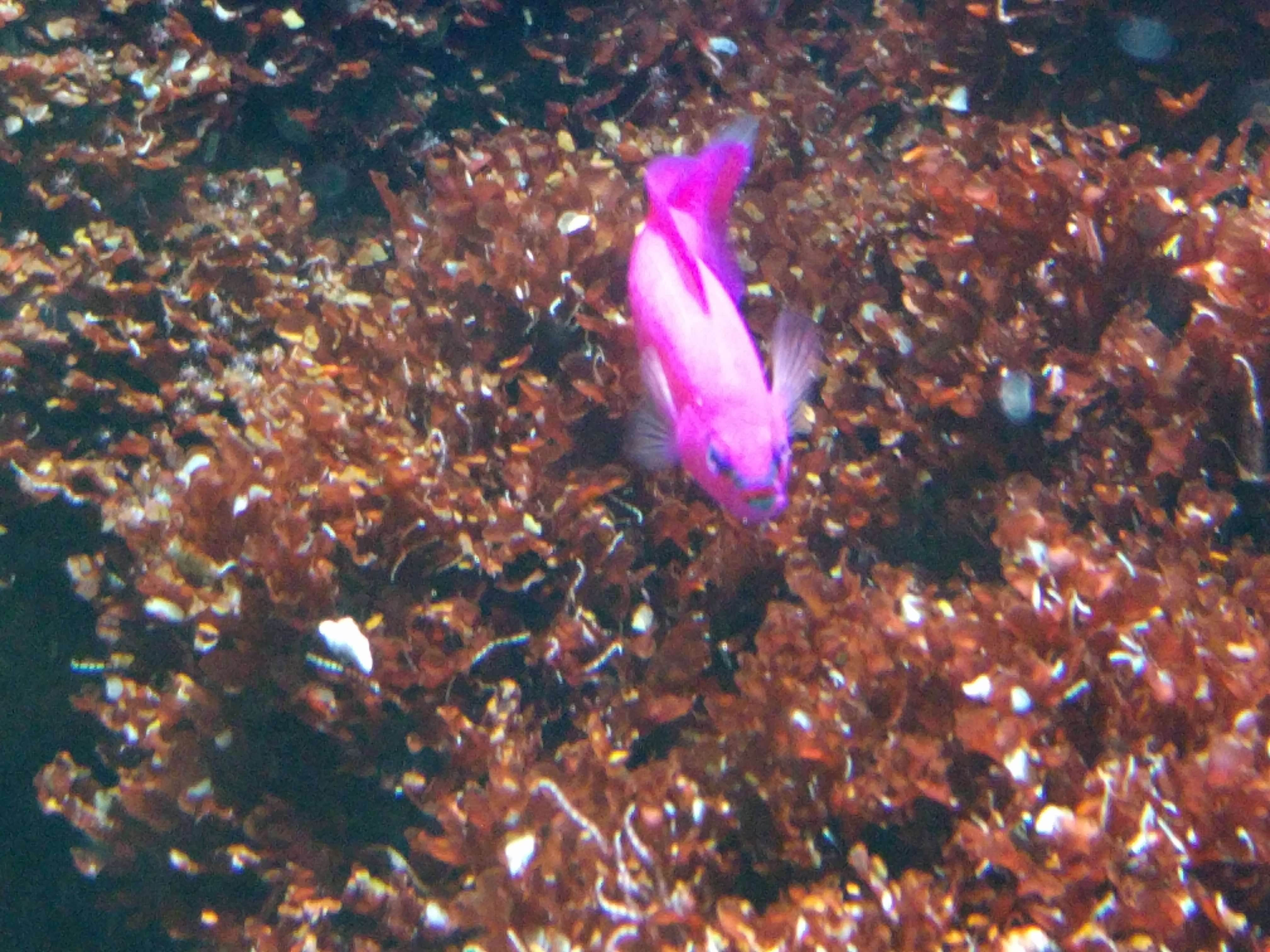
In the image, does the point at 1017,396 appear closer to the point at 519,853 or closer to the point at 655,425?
the point at 655,425

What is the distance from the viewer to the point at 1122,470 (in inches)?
115

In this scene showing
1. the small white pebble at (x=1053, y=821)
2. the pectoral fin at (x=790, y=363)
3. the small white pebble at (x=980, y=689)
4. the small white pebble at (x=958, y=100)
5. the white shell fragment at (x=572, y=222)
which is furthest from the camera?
the small white pebble at (x=958, y=100)

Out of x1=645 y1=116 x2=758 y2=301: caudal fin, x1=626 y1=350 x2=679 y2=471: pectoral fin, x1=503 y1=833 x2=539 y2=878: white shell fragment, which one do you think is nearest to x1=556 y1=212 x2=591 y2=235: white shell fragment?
x1=645 y1=116 x2=758 y2=301: caudal fin

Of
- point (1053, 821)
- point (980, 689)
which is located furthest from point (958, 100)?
point (1053, 821)

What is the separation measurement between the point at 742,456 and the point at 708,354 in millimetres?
340

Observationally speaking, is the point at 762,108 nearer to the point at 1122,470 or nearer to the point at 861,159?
the point at 861,159

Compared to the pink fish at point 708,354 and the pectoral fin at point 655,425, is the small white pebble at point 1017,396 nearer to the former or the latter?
the pink fish at point 708,354

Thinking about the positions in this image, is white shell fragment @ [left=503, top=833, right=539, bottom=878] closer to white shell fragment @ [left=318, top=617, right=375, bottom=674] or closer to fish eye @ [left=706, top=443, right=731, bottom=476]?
white shell fragment @ [left=318, top=617, right=375, bottom=674]

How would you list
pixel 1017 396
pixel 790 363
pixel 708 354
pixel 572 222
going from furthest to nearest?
pixel 572 222 < pixel 1017 396 < pixel 790 363 < pixel 708 354

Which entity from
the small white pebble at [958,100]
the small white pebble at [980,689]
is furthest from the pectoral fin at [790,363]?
the small white pebble at [958,100]

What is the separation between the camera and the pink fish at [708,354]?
246 cm

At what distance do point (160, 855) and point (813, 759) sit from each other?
8.17ft

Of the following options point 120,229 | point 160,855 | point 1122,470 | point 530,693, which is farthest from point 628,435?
point 120,229

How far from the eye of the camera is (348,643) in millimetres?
2871
